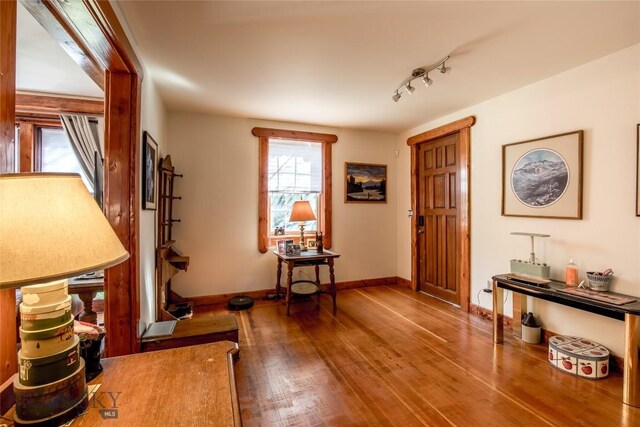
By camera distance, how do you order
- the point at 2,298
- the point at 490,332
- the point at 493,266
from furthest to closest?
the point at 493,266 < the point at 490,332 < the point at 2,298

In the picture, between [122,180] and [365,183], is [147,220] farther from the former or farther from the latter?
[365,183]

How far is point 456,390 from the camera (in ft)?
6.75

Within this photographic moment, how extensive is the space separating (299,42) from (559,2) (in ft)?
5.36

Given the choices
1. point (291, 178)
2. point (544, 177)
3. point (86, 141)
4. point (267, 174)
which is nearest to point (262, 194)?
point (267, 174)

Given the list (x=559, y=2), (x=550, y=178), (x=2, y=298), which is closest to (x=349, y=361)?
(x=2, y=298)

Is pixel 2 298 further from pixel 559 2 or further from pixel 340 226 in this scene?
pixel 340 226

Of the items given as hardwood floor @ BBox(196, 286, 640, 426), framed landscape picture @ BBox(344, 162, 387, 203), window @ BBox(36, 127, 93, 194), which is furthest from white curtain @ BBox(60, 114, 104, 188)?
framed landscape picture @ BBox(344, 162, 387, 203)

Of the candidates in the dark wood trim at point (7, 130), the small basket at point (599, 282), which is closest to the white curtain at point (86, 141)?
the dark wood trim at point (7, 130)

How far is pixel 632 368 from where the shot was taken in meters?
1.91

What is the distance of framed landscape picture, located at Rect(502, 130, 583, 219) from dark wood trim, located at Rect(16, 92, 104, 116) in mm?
4441

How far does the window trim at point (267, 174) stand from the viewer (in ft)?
13.5

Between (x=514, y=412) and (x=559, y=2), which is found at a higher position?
(x=559, y=2)

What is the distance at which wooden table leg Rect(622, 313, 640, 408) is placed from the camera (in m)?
1.90

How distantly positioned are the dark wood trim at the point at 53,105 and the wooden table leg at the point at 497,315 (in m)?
4.47
